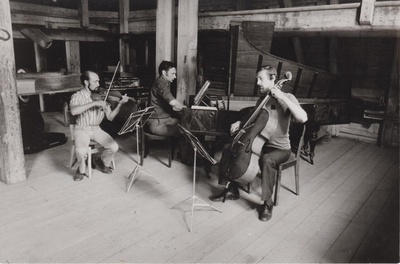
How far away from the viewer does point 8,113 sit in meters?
3.71

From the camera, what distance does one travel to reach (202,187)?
3.98m

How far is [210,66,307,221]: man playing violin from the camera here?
10.3ft

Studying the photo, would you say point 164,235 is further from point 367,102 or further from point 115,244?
point 367,102

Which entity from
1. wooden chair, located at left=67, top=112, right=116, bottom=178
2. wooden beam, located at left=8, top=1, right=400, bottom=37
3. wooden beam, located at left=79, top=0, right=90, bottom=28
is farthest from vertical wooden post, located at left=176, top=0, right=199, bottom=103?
wooden beam, located at left=79, top=0, right=90, bottom=28

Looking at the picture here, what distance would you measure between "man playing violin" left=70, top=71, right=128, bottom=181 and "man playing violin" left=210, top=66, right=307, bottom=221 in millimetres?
1508

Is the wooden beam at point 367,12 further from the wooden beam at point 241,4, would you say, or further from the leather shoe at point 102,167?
the leather shoe at point 102,167

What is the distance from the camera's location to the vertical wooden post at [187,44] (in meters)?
4.86

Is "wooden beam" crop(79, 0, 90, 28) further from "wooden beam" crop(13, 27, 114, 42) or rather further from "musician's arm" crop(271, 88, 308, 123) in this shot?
"musician's arm" crop(271, 88, 308, 123)

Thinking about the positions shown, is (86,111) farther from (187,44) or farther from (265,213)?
(265,213)

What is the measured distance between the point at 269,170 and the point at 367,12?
2.30m

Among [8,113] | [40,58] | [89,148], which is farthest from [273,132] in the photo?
[40,58]

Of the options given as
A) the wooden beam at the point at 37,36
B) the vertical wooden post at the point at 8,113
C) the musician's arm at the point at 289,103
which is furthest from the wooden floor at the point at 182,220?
the wooden beam at the point at 37,36

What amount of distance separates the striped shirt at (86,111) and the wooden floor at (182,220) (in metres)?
0.69

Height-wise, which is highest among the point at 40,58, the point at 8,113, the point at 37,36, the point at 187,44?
the point at 37,36
